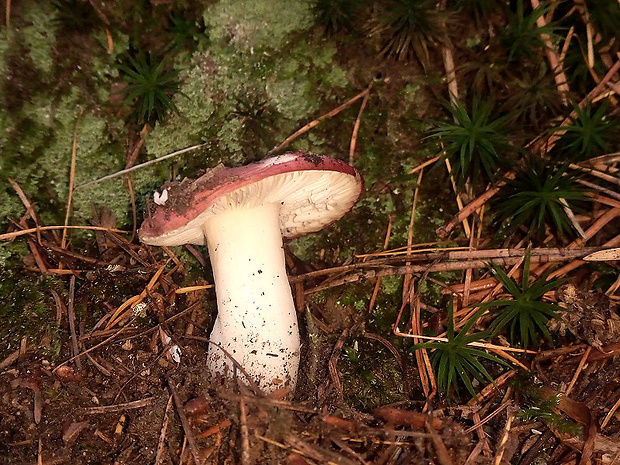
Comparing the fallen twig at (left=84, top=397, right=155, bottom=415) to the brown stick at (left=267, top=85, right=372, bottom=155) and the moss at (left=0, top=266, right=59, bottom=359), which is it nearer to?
the moss at (left=0, top=266, right=59, bottom=359)

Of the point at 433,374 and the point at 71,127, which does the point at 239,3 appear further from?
the point at 433,374

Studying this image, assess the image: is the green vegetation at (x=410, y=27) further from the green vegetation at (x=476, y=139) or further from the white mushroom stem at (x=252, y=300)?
the white mushroom stem at (x=252, y=300)

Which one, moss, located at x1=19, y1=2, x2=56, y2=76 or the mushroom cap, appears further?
moss, located at x1=19, y1=2, x2=56, y2=76

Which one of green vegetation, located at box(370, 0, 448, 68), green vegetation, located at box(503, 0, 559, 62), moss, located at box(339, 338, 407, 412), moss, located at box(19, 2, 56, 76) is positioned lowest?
moss, located at box(339, 338, 407, 412)

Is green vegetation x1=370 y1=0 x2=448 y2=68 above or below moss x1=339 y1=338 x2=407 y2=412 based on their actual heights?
above

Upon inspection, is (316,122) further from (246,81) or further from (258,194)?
(258,194)

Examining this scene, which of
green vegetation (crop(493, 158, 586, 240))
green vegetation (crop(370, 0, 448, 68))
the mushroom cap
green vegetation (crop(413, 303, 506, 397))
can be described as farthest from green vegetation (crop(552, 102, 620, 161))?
the mushroom cap
